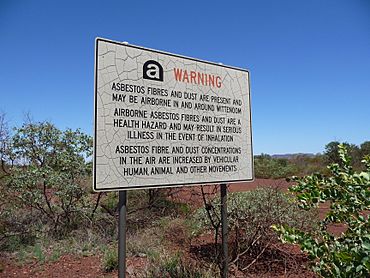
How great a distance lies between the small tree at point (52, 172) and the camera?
752cm

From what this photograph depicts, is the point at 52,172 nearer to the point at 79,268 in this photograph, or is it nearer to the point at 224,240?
the point at 79,268

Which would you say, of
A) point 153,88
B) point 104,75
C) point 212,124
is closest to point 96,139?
point 104,75

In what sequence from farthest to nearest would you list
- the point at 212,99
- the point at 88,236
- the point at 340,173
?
the point at 88,236 < the point at 212,99 < the point at 340,173

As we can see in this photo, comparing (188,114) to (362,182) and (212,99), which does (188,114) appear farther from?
(362,182)

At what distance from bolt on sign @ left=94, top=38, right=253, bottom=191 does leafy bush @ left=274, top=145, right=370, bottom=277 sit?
1.57 m

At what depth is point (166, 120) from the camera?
3795 mm

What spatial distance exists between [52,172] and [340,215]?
657 cm

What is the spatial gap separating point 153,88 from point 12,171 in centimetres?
545

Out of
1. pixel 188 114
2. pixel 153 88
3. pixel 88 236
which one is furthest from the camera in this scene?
pixel 88 236

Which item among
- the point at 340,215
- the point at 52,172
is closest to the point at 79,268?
the point at 52,172

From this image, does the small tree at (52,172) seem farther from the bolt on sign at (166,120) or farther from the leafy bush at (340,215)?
the leafy bush at (340,215)

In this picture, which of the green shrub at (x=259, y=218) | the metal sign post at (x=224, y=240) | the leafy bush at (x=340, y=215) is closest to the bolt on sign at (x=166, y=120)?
the metal sign post at (x=224, y=240)

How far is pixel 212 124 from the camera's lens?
14.1 ft

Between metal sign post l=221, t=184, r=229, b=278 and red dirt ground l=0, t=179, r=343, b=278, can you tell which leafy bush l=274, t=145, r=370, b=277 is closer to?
metal sign post l=221, t=184, r=229, b=278
